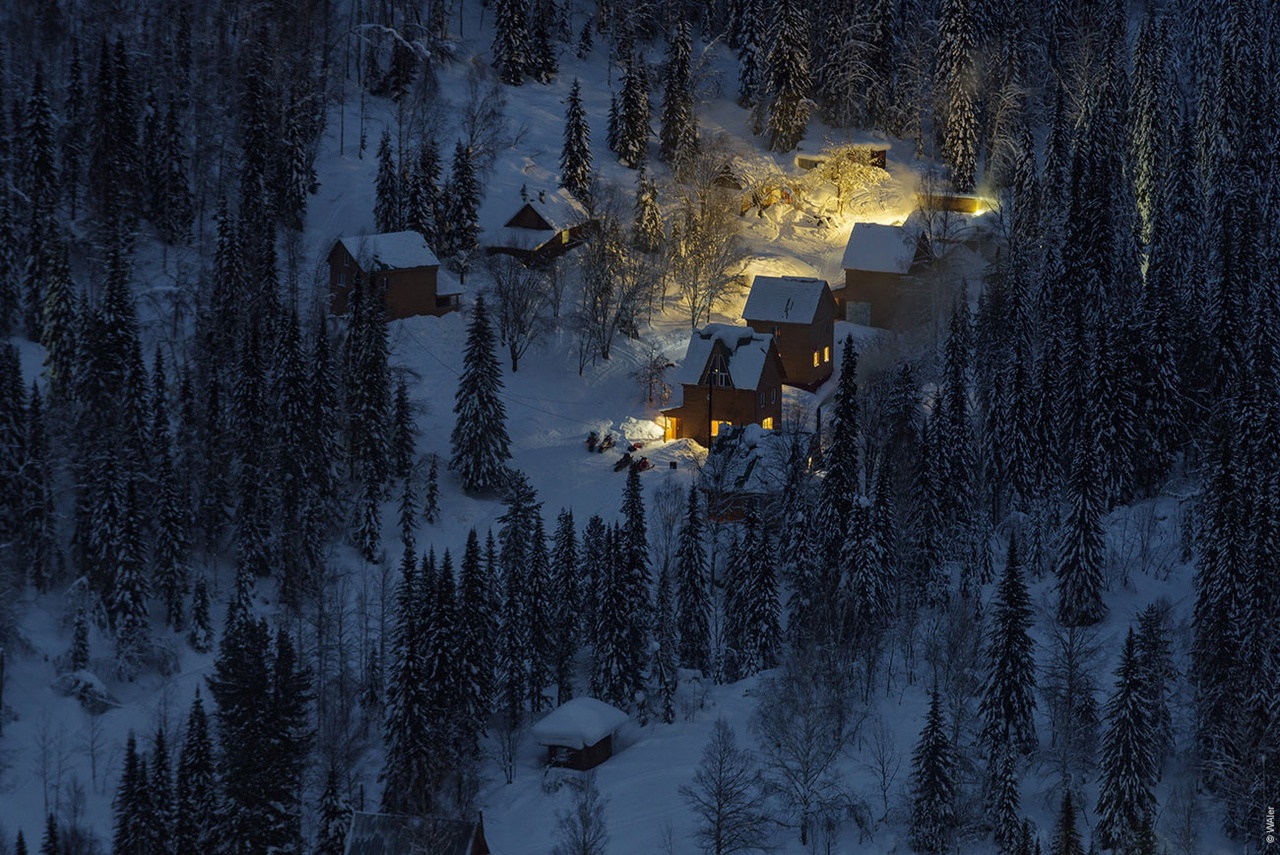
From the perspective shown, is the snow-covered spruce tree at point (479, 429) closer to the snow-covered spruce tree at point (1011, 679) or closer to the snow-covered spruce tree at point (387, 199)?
the snow-covered spruce tree at point (387, 199)

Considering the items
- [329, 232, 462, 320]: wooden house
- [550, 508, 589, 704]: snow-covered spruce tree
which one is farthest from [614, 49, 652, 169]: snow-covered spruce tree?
[550, 508, 589, 704]: snow-covered spruce tree

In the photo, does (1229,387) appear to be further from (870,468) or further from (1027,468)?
(870,468)

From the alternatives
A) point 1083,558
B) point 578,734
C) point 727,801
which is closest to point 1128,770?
point 727,801

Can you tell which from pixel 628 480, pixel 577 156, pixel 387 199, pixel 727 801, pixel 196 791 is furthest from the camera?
pixel 577 156

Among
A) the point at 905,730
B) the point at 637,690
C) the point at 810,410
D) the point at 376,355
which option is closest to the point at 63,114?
the point at 376,355

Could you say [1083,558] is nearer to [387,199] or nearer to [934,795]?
[934,795]

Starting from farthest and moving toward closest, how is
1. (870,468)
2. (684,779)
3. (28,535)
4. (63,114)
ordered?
(63,114)
(870,468)
(28,535)
(684,779)

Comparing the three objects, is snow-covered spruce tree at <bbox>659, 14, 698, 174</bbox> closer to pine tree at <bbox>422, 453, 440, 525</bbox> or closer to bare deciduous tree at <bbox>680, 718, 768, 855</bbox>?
pine tree at <bbox>422, 453, 440, 525</bbox>

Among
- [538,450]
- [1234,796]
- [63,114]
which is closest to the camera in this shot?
[1234,796]
